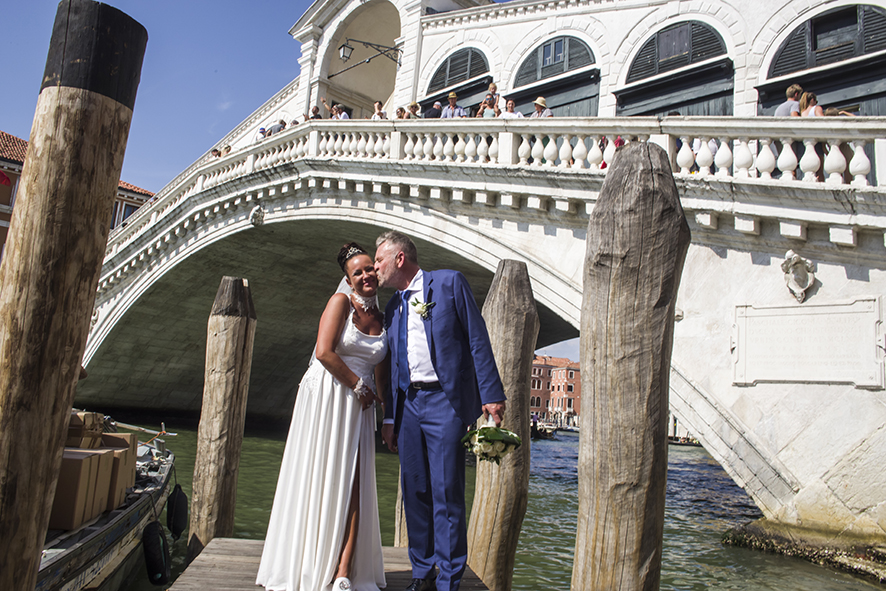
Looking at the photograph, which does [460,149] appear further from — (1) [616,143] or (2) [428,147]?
(1) [616,143]

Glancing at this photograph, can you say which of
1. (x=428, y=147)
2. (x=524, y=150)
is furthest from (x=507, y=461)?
(x=428, y=147)

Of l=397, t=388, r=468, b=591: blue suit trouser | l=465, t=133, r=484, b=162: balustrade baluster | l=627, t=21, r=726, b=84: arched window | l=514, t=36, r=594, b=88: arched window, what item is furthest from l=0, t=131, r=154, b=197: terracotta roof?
l=397, t=388, r=468, b=591: blue suit trouser

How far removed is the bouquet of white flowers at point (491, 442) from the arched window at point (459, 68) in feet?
36.9

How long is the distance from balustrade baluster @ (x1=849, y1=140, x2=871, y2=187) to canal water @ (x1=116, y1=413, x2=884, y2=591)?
3.25m

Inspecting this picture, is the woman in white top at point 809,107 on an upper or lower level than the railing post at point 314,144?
lower

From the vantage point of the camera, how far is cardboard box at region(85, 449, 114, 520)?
436cm

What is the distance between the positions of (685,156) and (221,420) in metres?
4.89

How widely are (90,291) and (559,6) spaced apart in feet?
37.0

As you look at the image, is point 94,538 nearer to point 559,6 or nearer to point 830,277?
point 830,277

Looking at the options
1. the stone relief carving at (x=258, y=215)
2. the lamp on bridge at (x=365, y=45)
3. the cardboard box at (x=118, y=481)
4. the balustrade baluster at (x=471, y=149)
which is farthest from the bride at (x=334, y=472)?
the lamp on bridge at (x=365, y=45)

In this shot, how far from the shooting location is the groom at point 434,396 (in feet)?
8.28

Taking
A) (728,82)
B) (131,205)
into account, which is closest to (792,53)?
(728,82)

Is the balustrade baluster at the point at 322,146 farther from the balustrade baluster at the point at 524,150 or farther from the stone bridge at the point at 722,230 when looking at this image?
the balustrade baluster at the point at 524,150

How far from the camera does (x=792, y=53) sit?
8.81 meters
